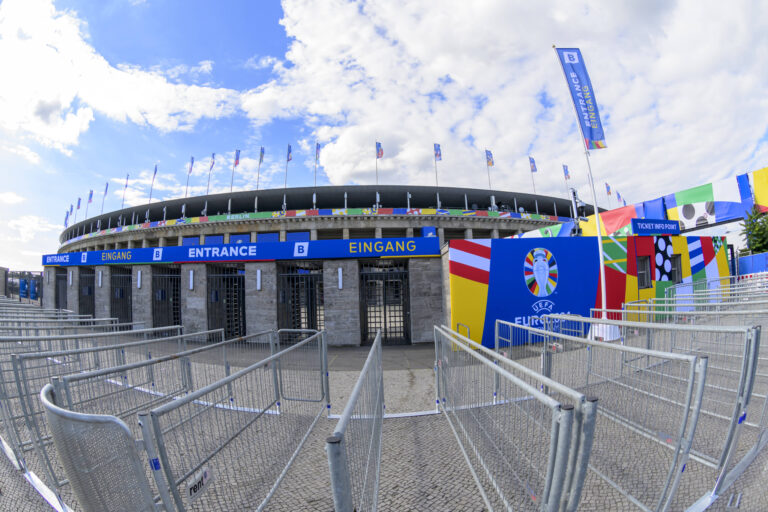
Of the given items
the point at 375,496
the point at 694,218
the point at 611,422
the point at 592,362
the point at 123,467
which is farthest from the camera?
the point at 694,218

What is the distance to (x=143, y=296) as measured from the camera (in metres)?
14.0

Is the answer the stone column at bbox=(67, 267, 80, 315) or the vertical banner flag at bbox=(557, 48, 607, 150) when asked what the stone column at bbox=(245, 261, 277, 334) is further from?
the stone column at bbox=(67, 267, 80, 315)

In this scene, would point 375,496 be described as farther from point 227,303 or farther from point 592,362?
point 227,303

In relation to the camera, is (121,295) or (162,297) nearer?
(162,297)

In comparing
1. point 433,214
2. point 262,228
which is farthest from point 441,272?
point 262,228

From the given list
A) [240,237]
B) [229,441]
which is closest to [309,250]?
[229,441]

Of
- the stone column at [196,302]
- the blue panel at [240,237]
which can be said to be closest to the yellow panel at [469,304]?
the stone column at [196,302]

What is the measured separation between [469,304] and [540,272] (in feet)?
8.56

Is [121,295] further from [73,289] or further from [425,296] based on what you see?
[425,296]

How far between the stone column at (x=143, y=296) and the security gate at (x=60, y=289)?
10.8 metres

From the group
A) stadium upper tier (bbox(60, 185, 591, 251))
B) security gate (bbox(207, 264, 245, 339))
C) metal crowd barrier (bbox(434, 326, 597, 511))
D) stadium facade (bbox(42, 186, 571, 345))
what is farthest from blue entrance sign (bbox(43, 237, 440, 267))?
stadium upper tier (bbox(60, 185, 591, 251))

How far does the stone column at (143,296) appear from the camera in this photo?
1390 centimetres

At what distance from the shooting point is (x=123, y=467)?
1832 millimetres

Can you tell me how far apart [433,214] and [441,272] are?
3122cm
